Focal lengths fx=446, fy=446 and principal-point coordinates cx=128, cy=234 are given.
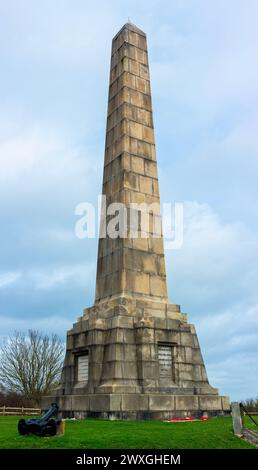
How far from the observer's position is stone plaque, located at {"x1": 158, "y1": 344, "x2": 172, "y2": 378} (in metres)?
14.7

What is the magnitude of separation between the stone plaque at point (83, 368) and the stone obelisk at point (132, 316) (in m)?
0.03

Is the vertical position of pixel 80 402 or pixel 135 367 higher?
pixel 135 367

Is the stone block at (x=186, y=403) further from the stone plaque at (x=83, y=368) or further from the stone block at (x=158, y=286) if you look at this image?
the stone block at (x=158, y=286)

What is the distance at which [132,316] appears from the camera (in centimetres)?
1480

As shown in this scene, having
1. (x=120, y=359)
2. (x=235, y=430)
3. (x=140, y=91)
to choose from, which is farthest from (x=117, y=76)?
(x=235, y=430)

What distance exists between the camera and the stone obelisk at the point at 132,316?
1368 cm

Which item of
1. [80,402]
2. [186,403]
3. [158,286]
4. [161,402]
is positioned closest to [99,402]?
[80,402]

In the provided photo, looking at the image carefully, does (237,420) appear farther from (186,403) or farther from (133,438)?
(186,403)

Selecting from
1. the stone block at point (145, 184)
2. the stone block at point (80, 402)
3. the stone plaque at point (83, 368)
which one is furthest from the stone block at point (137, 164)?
the stone block at point (80, 402)

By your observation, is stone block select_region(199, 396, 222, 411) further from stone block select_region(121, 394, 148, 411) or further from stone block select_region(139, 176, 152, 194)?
stone block select_region(139, 176, 152, 194)

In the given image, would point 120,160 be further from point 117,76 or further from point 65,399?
point 65,399

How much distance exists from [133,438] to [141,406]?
394 centimetres

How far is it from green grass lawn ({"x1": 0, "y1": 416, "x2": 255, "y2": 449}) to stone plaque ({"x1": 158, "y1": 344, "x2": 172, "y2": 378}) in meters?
3.25
